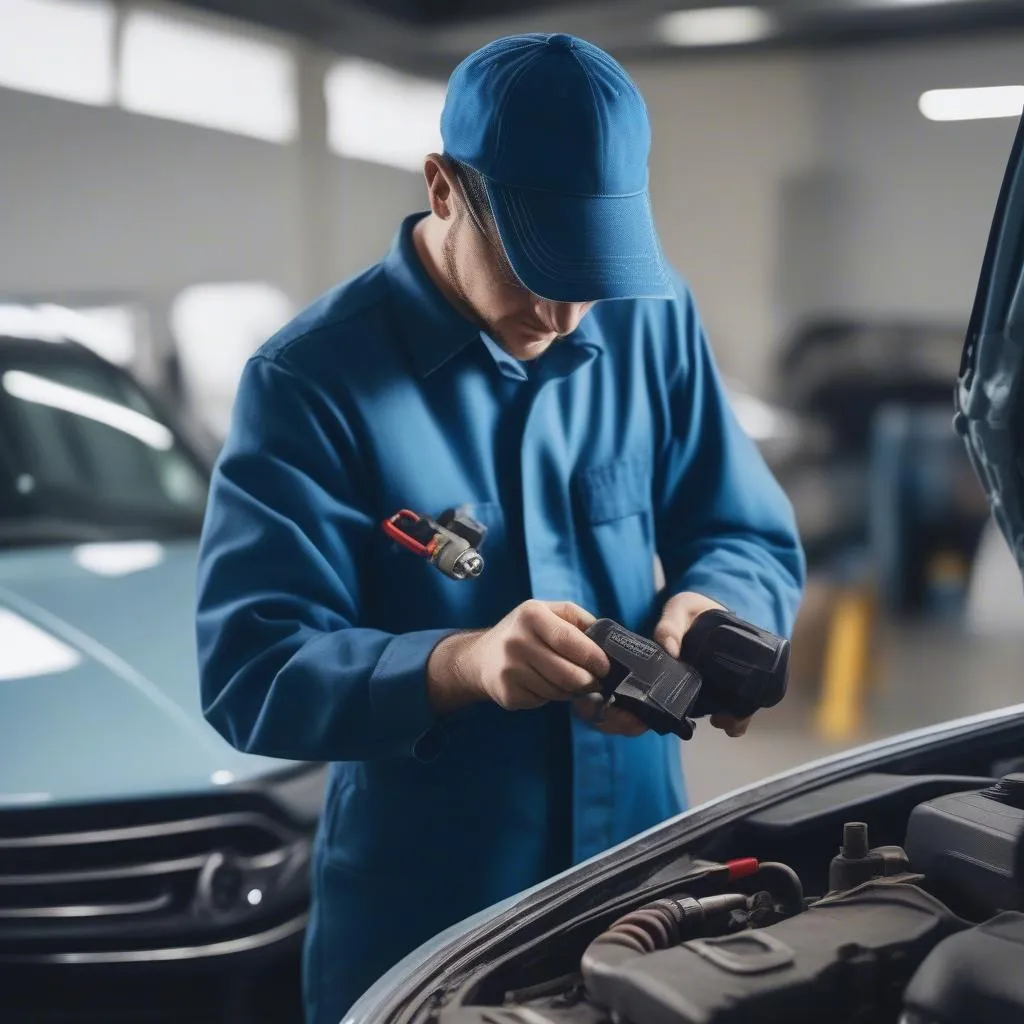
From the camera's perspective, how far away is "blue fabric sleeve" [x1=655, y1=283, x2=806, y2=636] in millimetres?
1227

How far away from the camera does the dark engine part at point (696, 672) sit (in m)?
0.96

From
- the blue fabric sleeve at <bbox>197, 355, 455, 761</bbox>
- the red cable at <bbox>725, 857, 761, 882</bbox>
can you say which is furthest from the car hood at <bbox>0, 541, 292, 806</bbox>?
the red cable at <bbox>725, 857, 761, 882</bbox>

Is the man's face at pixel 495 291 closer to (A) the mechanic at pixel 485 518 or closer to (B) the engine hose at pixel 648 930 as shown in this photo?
(A) the mechanic at pixel 485 518

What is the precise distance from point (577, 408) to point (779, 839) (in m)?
0.43

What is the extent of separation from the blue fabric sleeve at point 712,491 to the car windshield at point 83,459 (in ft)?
3.51

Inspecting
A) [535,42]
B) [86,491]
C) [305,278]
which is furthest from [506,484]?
[305,278]

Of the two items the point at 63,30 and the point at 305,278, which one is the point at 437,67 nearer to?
the point at 63,30

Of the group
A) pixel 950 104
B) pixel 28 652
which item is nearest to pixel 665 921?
pixel 28 652

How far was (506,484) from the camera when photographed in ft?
3.90

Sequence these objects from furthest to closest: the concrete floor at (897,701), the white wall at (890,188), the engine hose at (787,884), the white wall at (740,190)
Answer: the white wall at (740,190) → the white wall at (890,188) → the concrete floor at (897,701) → the engine hose at (787,884)

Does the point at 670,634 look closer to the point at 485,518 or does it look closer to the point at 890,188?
the point at 485,518

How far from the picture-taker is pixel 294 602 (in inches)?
42.1

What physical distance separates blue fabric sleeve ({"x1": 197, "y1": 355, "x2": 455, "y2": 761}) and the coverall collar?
102mm

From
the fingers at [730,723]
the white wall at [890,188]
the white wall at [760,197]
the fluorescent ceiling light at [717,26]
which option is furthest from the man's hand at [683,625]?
the white wall at [890,188]
